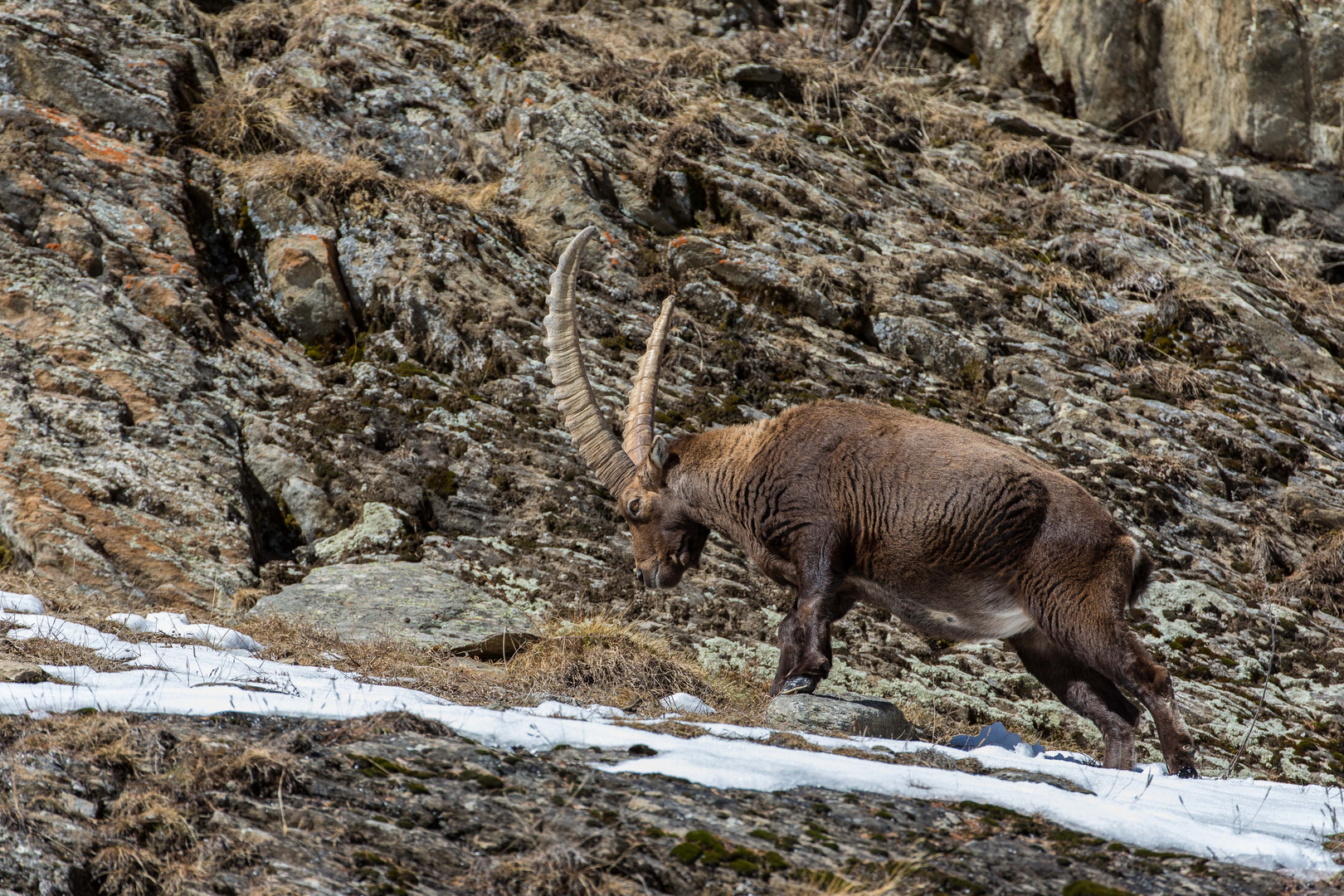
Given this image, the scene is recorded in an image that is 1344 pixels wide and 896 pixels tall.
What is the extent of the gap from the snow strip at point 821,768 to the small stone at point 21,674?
0.11 metres

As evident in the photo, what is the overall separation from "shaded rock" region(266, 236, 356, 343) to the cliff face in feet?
0.15

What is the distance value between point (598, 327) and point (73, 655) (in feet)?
21.5

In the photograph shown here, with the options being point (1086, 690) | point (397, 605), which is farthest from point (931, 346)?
point (397, 605)

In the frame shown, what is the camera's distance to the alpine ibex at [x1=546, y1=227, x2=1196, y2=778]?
5.77m

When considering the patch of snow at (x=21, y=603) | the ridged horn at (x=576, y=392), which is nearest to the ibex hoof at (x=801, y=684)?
the ridged horn at (x=576, y=392)

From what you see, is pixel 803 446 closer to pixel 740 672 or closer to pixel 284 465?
pixel 740 672

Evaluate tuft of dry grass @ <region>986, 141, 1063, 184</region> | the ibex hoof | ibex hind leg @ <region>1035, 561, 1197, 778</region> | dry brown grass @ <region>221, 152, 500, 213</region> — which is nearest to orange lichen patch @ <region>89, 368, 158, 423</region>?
dry brown grass @ <region>221, 152, 500, 213</region>

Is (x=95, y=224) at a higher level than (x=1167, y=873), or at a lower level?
higher

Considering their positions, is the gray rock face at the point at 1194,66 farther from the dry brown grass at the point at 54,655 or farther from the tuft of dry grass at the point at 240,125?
the dry brown grass at the point at 54,655

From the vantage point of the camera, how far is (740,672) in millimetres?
7793

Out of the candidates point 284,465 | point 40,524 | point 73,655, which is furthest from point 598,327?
point 73,655

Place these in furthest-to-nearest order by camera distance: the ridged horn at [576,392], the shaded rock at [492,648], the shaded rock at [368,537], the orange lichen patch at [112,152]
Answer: the orange lichen patch at [112,152], the shaded rock at [368,537], the ridged horn at [576,392], the shaded rock at [492,648]

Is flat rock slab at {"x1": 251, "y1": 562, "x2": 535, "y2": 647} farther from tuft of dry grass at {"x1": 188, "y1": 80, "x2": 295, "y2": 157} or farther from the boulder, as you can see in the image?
tuft of dry grass at {"x1": 188, "y1": 80, "x2": 295, "y2": 157}

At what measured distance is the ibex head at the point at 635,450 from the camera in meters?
7.58
